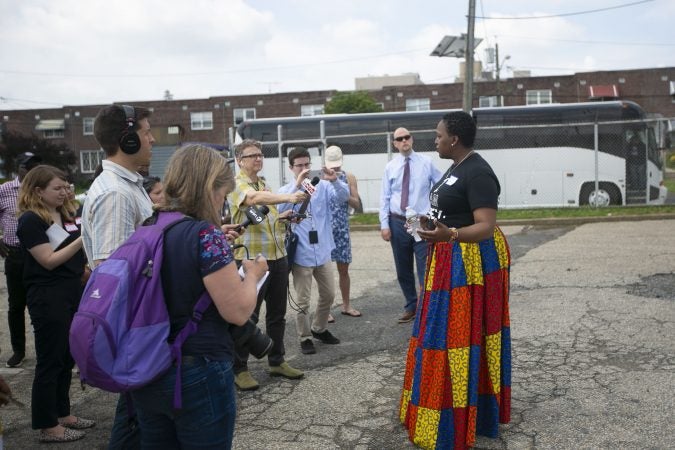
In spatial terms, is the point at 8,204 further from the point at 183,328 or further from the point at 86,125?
the point at 86,125

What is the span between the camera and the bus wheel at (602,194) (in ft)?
58.8

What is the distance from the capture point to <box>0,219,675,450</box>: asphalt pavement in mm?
3875

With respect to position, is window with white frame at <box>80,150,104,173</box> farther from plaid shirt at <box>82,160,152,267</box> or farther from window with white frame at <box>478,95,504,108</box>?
plaid shirt at <box>82,160,152,267</box>

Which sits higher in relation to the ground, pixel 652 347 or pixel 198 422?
pixel 198 422

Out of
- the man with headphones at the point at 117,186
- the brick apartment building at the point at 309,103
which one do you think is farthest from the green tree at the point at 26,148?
the man with headphones at the point at 117,186

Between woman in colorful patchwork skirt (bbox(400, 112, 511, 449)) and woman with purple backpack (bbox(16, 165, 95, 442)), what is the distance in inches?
89.4

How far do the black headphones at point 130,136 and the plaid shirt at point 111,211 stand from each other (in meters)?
0.10

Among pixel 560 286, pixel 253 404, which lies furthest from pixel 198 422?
pixel 560 286

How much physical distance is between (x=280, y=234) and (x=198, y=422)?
9.58 ft

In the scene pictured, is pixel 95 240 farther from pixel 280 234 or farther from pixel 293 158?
pixel 293 158

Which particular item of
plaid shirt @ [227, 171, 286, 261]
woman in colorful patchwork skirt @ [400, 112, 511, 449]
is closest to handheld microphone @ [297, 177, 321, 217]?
plaid shirt @ [227, 171, 286, 261]

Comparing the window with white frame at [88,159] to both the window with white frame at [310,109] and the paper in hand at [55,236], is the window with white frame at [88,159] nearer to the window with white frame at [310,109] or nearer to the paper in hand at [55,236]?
the window with white frame at [310,109]

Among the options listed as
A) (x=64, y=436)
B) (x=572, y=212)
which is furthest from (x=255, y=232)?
(x=572, y=212)

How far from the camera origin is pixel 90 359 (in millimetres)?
2227
